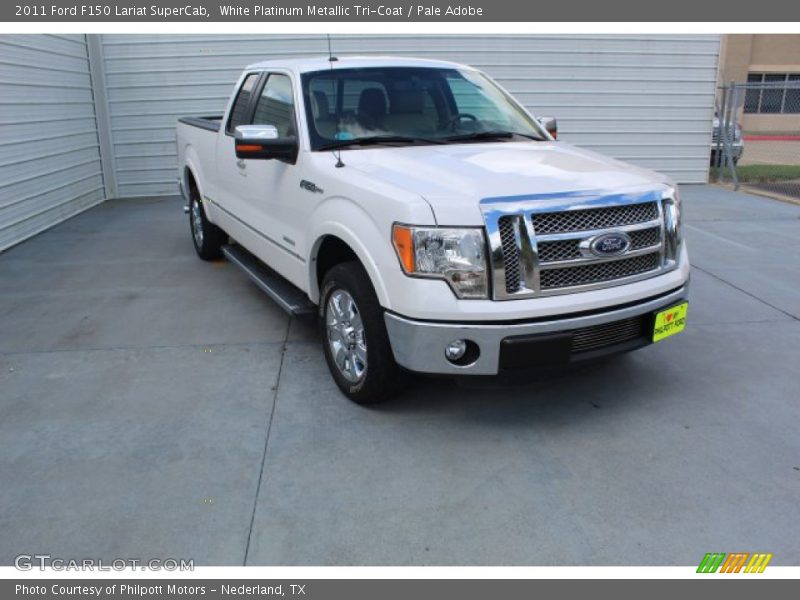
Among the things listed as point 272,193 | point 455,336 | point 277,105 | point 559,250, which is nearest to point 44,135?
point 277,105

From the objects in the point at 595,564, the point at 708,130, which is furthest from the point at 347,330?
the point at 708,130

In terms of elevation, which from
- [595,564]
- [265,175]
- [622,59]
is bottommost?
[595,564]

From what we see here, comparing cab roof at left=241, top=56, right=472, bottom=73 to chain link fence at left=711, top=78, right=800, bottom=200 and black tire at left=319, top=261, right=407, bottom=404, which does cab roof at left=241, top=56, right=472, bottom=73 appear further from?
chain link fence at left=711, top=78, right=800, bottom=200

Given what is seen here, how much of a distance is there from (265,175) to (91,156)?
7769mm

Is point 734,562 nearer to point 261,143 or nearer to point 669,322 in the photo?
point 669,322

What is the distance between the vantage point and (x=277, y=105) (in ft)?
16.9

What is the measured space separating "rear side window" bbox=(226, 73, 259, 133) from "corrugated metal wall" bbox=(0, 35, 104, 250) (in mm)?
4044

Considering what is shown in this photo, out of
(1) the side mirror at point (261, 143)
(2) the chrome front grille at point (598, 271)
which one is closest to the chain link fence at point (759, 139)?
(2) the chrome front grille at point (598, 271)

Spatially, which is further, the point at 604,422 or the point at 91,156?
the point at 91,156

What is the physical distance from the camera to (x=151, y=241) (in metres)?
8.68

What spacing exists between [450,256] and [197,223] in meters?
4.74

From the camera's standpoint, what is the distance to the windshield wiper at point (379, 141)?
4.44 m

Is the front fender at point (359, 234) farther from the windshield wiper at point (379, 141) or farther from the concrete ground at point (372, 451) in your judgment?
the concrete ground at point (372, 451)

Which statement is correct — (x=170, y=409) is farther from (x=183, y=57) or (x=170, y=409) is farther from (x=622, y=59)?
(x=622, y=59)
